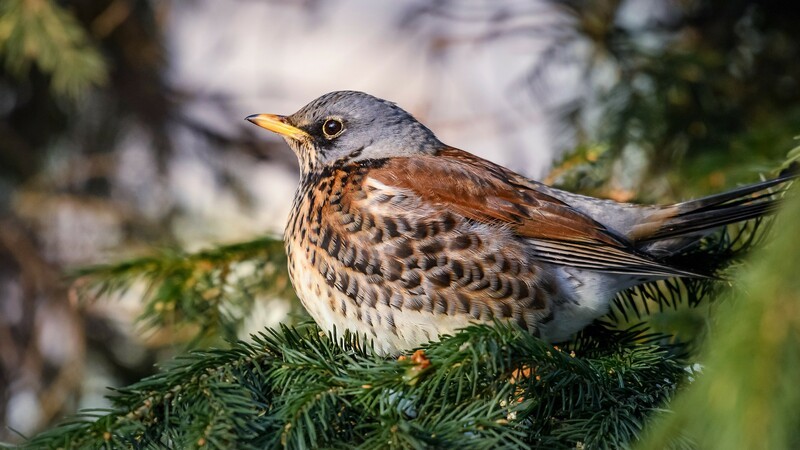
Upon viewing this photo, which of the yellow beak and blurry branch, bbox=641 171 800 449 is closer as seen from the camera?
blurry branch, bbox=641 171 800 449

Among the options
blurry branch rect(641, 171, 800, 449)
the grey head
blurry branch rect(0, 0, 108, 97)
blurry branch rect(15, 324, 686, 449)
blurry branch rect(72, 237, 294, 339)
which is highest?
blurry branch rect(0, 0, 108, 97)

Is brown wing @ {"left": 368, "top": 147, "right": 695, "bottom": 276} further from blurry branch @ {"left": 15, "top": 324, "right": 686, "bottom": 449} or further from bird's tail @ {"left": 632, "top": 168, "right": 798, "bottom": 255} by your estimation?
blurry branch @ {"left": 15, "top": 324, "right": 686, "bottom": 449}

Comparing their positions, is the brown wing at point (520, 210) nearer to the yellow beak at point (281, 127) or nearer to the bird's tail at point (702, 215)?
the bird's tail at point (702, 215)

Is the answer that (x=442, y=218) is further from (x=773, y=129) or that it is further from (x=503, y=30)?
(x=503, y=30)

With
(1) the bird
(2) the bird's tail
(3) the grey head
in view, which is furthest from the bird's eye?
(2) the bird's tail

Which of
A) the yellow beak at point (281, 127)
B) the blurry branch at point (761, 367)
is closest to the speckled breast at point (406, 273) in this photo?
the yellow beak at point (281, 127)

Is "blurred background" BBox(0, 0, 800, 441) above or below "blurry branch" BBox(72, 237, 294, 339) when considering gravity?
above
